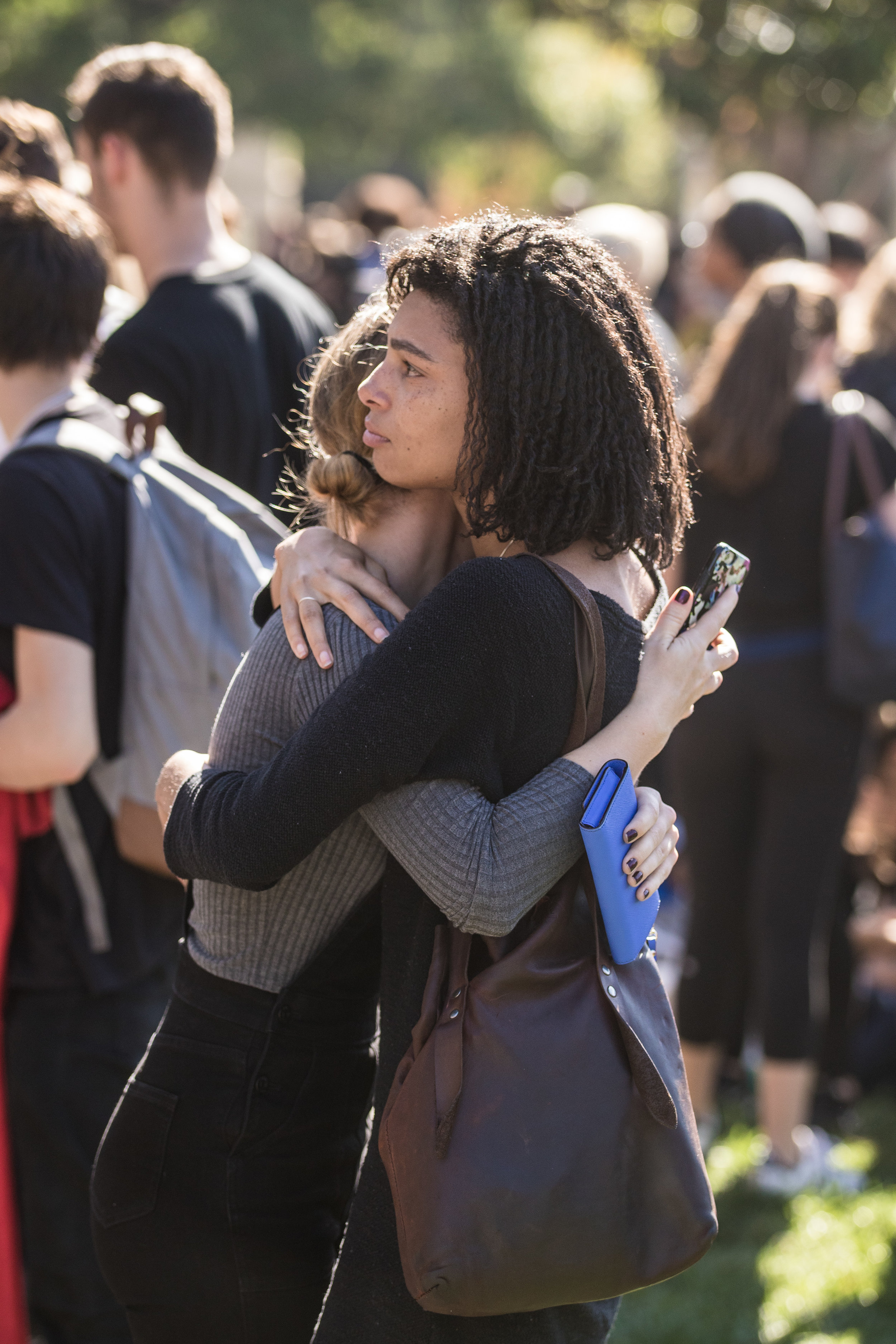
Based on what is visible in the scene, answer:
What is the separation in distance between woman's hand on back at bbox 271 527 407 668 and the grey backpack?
0.69 m

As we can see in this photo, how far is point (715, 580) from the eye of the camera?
173 centimetres

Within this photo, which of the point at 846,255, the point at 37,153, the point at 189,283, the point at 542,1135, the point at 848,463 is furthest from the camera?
the point at 846,255

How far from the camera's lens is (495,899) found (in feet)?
4.88

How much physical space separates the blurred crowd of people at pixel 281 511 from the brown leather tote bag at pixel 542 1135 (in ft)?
2.96

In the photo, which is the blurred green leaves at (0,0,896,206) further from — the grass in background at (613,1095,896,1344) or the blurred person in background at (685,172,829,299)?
the grass in background at (613,1095,896,1344)

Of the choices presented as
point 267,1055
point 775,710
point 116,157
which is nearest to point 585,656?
point 267,1055

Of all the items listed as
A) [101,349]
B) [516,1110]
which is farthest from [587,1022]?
[101,349]

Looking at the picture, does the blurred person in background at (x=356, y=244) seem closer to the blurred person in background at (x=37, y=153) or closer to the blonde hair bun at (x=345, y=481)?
the blurred person in background at (x=37, y=153)

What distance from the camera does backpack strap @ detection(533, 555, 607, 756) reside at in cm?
155

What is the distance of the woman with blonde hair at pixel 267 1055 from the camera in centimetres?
171

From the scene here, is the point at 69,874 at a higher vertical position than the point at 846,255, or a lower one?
lower

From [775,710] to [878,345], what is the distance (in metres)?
1.44

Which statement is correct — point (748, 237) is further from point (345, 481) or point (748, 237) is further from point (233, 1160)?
point (233, 1160)

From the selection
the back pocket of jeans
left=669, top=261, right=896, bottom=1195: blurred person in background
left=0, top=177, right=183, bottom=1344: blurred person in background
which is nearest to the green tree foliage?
left=669, top=261, right=896, bottom=1195: blurred person in background
